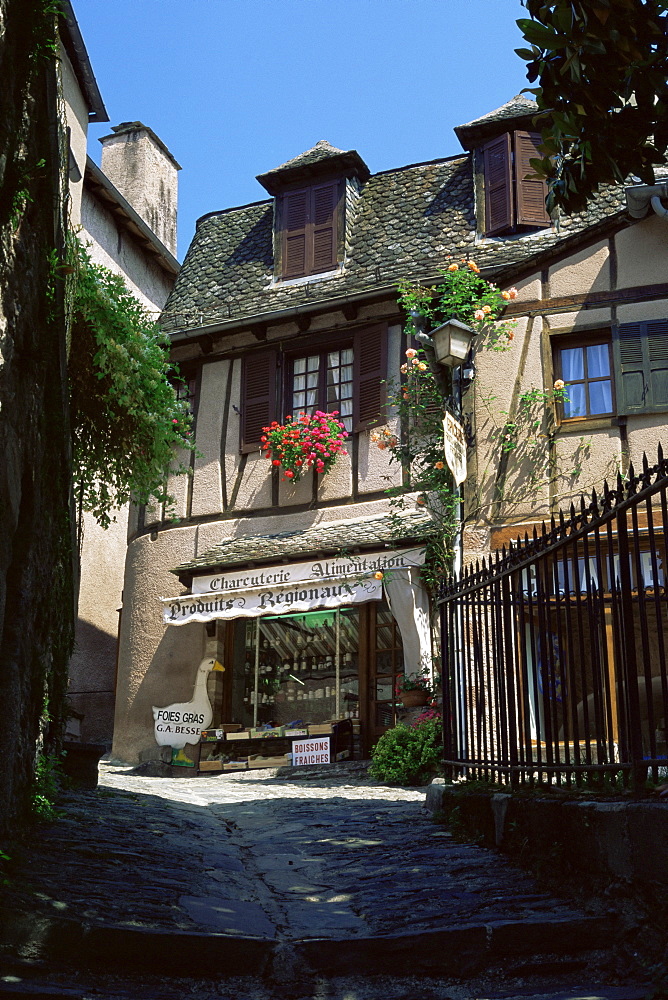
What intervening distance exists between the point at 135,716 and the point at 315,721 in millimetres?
2471

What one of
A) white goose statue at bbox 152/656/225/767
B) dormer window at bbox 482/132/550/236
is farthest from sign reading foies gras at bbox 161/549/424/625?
dormer window at bbox 482/132/550/236

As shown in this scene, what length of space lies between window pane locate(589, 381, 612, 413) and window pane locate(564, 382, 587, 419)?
0.08m

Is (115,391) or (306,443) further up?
(306,443)

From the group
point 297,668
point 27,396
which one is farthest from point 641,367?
point 27,396

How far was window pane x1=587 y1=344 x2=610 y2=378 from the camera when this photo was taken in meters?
10.9

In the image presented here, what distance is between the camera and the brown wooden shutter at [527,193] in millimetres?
13523

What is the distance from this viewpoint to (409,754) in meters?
10.1

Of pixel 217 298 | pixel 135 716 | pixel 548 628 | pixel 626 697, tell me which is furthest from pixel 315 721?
pixel 626 697

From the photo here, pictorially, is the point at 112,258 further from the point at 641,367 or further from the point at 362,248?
the point at 641,367

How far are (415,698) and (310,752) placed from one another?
6.47 ft

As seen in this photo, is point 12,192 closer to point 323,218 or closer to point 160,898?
point 160,898

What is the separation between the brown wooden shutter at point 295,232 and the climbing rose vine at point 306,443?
2591 mm

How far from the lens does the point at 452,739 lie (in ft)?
22.9

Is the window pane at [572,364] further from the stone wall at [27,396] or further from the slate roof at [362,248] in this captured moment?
the stone wall at [27,396]
